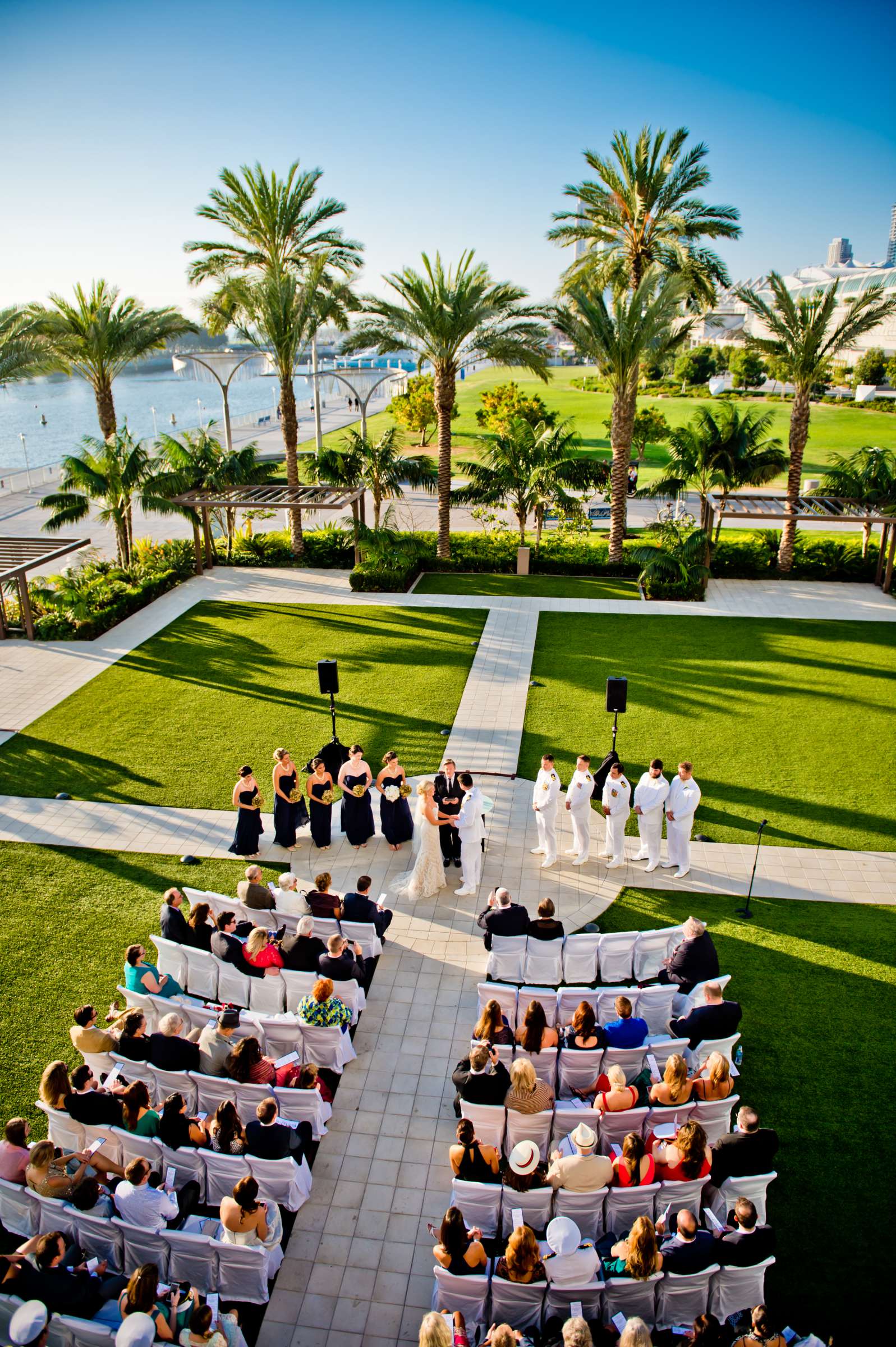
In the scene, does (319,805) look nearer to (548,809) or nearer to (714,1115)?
(548,809)

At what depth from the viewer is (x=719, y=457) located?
84.9ft

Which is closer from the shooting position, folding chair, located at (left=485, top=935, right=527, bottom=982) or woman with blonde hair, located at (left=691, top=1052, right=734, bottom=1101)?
woman with blonde hair, located at (left=691, top=1052, right=734, bottom=1101)

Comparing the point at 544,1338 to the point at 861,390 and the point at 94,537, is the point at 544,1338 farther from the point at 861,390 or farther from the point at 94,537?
the point at 861,390

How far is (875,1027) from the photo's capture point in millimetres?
9391

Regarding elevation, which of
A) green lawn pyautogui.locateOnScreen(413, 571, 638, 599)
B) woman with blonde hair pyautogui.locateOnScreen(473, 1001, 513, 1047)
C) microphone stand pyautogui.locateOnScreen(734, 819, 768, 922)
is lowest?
microphone stand pyautogui.locateOnScreen(734, 819, 768, 922)

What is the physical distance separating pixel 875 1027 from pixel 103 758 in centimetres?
1226

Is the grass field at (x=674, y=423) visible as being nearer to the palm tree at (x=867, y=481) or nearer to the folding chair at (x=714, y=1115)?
the palm tree at (x=867, y=481)

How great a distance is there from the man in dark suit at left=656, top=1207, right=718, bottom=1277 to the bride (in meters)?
5.74

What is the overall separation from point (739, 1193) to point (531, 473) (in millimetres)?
21409

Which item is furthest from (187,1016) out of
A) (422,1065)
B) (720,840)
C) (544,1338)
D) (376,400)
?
(376,400)

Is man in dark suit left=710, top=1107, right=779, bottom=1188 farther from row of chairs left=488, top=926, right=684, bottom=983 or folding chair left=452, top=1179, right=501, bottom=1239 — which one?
row of chairs left=488, top=926, right=684, bottom=983

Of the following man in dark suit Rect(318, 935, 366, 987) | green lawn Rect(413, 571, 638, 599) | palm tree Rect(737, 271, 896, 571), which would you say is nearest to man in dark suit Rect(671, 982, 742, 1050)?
man in dark suit Rect(318, 935, 366, 987)

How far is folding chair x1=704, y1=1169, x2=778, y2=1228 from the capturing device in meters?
6.91

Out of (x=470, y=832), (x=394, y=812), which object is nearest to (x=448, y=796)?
(x=470, y=832)
